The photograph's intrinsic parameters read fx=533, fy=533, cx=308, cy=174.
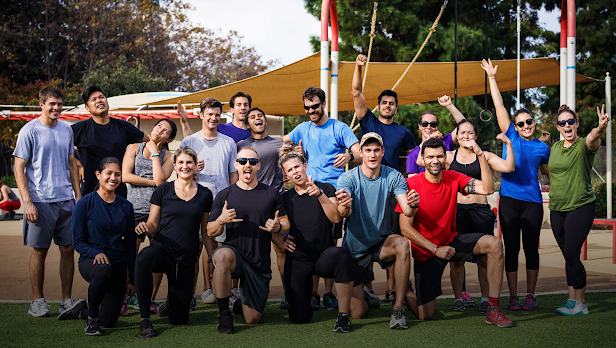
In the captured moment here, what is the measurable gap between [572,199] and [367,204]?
1.87 m

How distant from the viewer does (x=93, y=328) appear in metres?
3.89

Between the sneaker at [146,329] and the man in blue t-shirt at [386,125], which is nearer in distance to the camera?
the sneaker at [146,329]

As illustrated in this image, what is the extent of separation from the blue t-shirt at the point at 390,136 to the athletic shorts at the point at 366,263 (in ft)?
3.46

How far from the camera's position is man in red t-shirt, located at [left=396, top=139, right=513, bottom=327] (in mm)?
4254

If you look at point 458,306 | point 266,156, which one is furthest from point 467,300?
point 266,156

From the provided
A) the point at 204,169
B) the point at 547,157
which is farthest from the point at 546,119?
the point at 204,169

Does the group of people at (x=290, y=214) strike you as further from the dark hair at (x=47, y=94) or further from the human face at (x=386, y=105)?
the human face at (x=386, y=105)

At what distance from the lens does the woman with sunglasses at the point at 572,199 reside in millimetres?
4555

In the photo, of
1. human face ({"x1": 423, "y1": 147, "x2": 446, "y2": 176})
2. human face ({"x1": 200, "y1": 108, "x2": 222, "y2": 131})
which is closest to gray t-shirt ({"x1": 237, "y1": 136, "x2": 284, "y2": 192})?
human face ({"x1": 200, "y1": 108, "x2": 222, "y2": 131})

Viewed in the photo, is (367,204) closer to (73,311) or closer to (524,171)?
(524,171)

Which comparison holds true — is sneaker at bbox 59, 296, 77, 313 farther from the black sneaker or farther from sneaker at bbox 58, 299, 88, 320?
the black sneaker

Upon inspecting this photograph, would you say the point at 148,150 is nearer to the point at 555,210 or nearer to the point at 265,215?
the point at 265,215

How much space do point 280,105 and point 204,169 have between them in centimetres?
681

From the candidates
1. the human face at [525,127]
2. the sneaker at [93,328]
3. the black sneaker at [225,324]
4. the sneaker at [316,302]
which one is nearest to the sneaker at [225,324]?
the black sneaker at [225,324]
